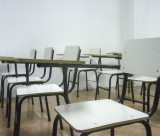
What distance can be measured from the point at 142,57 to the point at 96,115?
0.54m

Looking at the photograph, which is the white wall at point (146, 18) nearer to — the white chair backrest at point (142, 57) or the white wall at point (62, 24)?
the white wall at point (62, 24)

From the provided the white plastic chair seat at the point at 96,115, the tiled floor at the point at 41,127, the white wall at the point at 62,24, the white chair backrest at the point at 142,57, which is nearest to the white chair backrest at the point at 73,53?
the white chair backrest at the point at 142,57

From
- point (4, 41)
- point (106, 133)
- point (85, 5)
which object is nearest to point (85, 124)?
point (106, 133)

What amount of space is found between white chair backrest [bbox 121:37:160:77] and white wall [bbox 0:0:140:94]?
260 cm

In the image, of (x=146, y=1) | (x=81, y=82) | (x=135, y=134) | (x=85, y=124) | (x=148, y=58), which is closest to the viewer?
(x=85, y=124)

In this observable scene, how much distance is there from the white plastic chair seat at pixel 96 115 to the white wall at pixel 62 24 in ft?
9.08

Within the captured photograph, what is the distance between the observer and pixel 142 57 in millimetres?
1281

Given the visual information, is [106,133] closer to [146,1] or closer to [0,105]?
[0,105]

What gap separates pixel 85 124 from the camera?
0.84 m

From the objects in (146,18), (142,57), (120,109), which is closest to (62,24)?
(146,18)

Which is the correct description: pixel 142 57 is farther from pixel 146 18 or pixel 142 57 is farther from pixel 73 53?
pixel 146 18

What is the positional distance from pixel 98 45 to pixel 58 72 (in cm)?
106

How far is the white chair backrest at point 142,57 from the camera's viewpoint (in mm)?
1184

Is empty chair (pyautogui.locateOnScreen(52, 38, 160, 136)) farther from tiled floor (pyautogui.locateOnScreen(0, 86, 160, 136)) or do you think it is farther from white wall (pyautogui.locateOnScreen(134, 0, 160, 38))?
white wall (pyautogui.locateOnScreen(134, 0, 160, 38))
